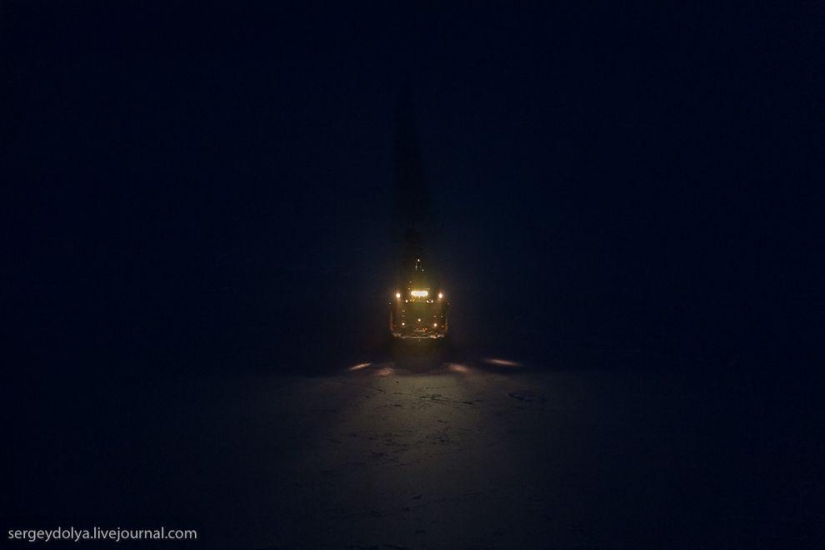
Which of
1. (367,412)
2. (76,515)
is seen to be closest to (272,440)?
(367,412)

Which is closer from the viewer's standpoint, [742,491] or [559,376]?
[742,491]

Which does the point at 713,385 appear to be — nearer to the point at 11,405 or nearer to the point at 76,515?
the point at 76,515

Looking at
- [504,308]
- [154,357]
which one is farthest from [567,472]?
[504,308]

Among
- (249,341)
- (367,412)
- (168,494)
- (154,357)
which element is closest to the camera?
(168,494)

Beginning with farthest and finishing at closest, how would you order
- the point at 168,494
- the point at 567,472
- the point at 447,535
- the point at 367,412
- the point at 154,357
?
the point at 154,357 → the point at 367,412 → the point at 567,472 → the point at 168,494 → the point at 447,535

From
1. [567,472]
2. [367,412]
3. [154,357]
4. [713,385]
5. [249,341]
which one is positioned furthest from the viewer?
[249,341]

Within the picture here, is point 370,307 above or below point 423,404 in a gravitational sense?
above

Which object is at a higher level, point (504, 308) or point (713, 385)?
point (504, 308)

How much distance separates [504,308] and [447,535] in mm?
40092

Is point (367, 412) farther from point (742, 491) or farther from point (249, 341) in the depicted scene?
point (249, 341)

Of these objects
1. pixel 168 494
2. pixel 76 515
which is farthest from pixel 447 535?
pixel 76 515

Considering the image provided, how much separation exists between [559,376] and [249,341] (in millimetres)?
15291

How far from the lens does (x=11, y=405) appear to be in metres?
16.2

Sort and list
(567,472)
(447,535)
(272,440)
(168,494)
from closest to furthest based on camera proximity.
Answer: (447,535)
(168,494)
(567,472)
(272,440)
